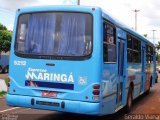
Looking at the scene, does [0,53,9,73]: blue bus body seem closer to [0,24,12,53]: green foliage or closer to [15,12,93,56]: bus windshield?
[0,24,12,53]: green foliage

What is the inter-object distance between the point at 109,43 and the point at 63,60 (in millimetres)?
1432

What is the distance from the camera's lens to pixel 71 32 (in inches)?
Result: 378

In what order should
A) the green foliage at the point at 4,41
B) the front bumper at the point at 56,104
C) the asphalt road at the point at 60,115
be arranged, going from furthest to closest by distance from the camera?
the green foliage at the point at 4,41
the asphalt road at the point at 60,115
the front bumper at the point at 56,104

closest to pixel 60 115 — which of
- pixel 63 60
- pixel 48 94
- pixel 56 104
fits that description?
pixel 48 94

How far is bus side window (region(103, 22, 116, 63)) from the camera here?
9734 mm

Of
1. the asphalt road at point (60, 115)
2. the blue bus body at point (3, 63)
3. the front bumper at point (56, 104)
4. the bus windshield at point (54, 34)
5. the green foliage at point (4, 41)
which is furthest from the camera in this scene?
the green foliage at point (4, 41)

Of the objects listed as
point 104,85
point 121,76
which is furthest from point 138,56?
point 104,85

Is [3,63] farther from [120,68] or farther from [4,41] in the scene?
[120,68]

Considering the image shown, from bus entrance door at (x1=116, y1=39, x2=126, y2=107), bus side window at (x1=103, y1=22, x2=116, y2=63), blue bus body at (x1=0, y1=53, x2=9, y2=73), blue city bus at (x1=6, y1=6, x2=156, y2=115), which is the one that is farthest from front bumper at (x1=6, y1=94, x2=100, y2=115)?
blue bus body at (x1=0, y1=53, x2=9, y2=73)

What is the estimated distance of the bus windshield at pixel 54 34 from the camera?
9.48 meters

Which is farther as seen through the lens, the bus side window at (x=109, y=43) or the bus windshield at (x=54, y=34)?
the bus side window at (x=109, y=43)

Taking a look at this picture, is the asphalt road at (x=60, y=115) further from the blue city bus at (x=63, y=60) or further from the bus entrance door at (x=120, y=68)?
the blue city bus at (x=63, y=60)

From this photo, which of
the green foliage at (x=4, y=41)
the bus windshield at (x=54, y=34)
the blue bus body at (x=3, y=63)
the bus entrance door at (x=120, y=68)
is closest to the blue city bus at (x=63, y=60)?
the bus windshield at (x=54, y=34)

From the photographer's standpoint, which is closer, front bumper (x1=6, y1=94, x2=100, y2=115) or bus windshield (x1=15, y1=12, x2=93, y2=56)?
front bumper (x1=6, y1=94, x2=100, y2=115)
